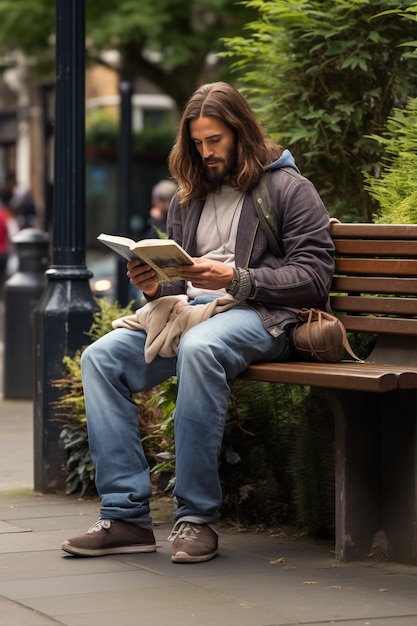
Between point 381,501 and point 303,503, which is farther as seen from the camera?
point 303,503

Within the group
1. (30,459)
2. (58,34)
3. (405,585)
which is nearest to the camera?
(405,585)

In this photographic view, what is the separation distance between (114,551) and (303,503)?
2.46 feet

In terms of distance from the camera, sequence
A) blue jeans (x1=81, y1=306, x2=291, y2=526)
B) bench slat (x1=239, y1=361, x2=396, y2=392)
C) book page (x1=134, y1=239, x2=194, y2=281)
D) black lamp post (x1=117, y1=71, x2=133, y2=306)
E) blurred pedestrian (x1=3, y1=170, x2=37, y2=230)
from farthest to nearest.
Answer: blurred pedestrian (x1=3, y1=170, x2=37, y2=230)
black lamp post (x1=117, y1=71, x2=133, y2=306)
blue jeans (x1=81, y1=306, x2=291, y2=526)
book page (x1=134, y1=239, x2=194, y2=281)
bench slat (x1=239, y1=361, x2=396, y2=392)

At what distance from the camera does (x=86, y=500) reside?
6.21 metres

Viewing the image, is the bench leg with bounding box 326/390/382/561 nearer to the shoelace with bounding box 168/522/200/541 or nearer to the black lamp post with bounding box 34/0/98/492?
the shoelace with bounding box 168/522/200/541

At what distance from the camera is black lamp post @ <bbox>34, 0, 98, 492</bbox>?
645 centimetres

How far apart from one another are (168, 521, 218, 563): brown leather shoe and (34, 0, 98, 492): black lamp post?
1.65 m

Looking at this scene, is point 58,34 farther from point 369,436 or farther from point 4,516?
point 369,436

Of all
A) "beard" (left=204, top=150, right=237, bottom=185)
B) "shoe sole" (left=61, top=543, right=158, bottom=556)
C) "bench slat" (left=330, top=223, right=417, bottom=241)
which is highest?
"beard" (left=204, top=150, right=237, bottom=185)

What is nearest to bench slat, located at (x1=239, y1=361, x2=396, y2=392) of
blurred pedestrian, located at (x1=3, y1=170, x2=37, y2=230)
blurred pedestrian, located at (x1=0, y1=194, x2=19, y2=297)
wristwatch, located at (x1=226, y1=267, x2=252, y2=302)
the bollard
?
wristwatch, located at (x1=226, y1=267, x2=252, y2=302)

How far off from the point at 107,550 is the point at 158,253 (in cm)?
105

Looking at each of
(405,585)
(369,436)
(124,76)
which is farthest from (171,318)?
(124,76)

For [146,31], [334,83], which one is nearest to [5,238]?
[146,31]

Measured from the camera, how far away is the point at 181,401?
4.83m
